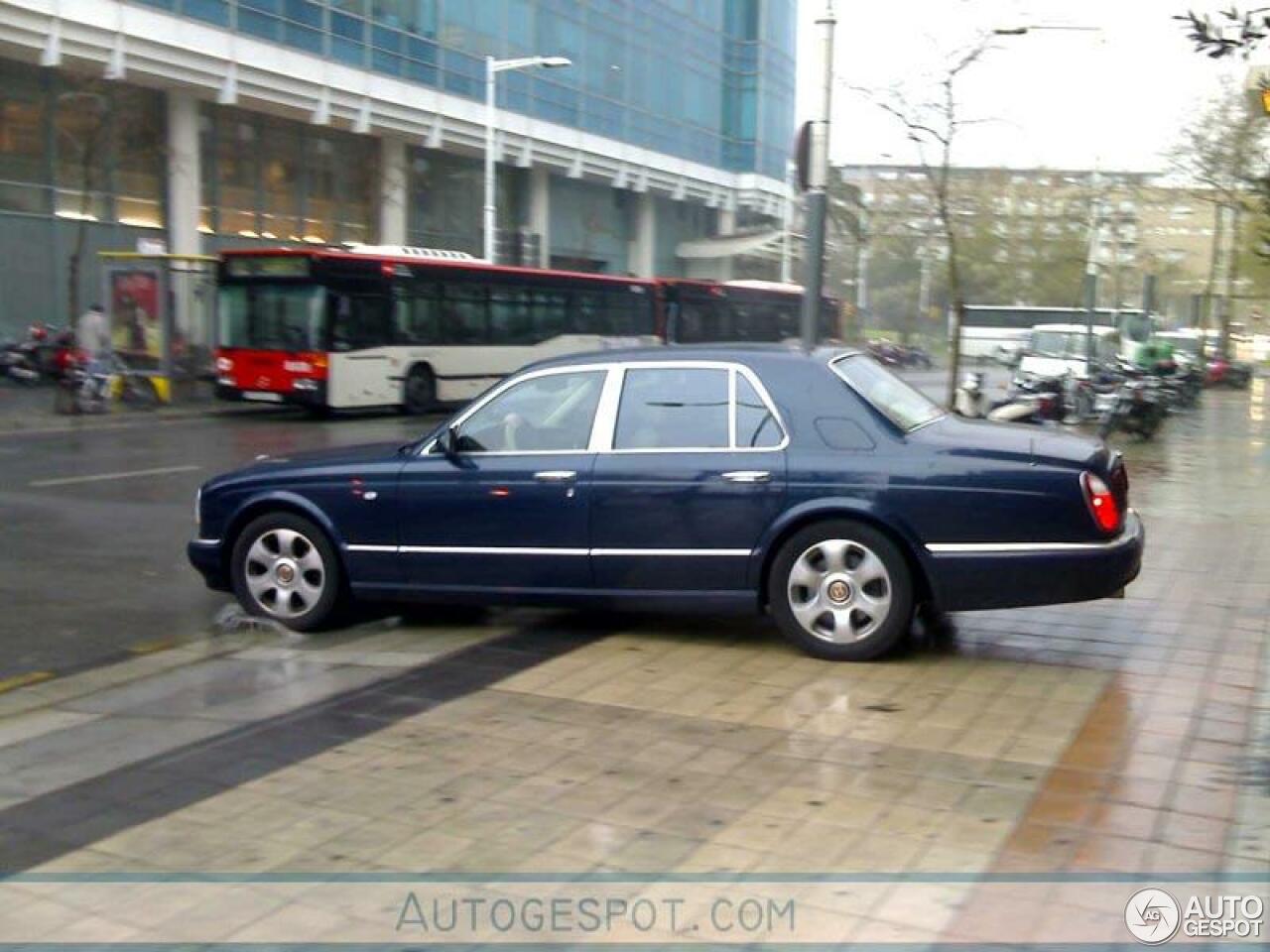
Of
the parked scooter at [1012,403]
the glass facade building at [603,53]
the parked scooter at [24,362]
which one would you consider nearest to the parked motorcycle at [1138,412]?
the parked scooter at [1012,403]

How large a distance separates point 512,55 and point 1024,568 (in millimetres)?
40704

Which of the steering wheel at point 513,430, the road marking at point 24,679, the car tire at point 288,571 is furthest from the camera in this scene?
the car tire at point 288,571

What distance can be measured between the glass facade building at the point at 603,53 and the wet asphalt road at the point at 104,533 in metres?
15.0

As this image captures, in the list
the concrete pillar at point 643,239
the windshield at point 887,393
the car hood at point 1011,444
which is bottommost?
the car hood at point 1011,444

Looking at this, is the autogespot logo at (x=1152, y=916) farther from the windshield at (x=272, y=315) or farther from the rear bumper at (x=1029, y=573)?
the windshield at (x=272, y=315)

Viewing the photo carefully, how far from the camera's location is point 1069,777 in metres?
5.29

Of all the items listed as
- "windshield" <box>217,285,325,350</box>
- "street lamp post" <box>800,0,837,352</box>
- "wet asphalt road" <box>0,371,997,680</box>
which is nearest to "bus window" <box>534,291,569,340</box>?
"windshield" <box>217,285,325,350</box>

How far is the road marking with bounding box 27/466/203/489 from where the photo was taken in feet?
47.8

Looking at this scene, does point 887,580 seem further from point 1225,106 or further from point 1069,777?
point 1225,106

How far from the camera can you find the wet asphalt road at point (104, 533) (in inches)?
318

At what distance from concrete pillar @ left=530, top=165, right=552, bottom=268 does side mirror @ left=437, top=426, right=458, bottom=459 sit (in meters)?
40.2

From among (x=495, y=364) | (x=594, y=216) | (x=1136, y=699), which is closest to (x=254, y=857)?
(x=1136, y=699)

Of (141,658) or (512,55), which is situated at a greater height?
(512,55)

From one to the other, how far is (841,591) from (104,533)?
704cm
